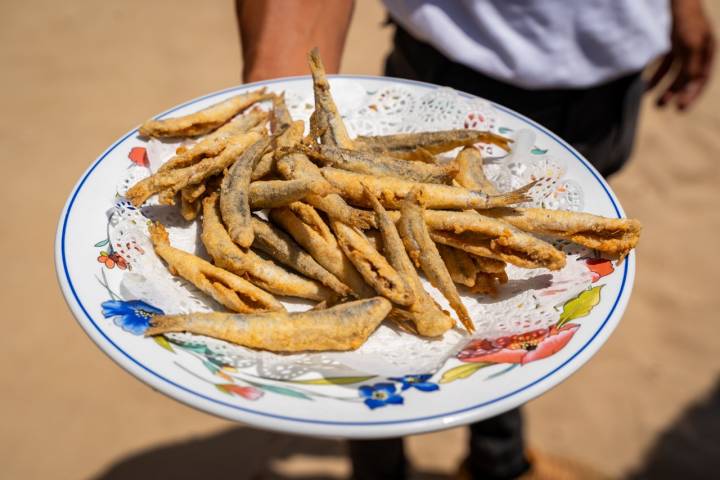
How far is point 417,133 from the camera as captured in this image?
2654 mm

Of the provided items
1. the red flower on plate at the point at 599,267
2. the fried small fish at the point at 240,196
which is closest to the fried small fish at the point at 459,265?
the red flower on plate at the point at 599,267

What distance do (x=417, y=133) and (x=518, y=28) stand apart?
3.01ft

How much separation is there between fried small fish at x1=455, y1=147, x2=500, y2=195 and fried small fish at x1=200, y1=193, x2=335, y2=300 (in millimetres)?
747

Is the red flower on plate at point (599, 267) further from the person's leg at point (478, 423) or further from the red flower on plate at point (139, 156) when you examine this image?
the red flower on plate at point (139, 156)

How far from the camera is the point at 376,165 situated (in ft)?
7.80

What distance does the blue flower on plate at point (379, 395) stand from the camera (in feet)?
5.45

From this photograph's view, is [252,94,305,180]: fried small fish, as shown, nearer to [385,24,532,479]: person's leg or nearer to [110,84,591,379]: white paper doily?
[110,84,591,379]: white paper doily

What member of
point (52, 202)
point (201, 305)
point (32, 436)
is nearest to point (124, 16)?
point (52, 202)

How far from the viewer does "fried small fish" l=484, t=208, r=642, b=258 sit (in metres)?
2.14

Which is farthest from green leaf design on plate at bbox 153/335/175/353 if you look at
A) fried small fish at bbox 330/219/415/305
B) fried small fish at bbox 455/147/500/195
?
fried small fish at bbox 455/147/500/195

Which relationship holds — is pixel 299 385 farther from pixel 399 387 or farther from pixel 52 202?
pixel 52 202

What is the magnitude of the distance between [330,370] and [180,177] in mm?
990

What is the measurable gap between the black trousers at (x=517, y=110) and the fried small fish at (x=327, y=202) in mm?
1364

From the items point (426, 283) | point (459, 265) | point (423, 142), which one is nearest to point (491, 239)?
point (459, 265)
